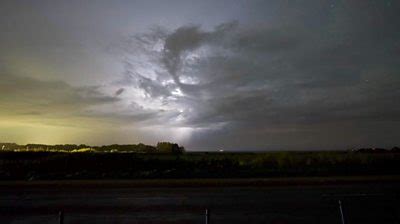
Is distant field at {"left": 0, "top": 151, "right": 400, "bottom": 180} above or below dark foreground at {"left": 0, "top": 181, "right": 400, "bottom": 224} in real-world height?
above

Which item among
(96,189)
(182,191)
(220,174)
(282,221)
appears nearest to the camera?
(282,221)

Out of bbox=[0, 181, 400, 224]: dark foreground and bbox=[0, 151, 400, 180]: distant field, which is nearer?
bbox=[0, 181, 400, 224]: dark foreground

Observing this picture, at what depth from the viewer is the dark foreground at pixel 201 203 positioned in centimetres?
1311

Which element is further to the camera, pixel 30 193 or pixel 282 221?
pixel 30 193

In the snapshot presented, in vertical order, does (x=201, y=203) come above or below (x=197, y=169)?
below

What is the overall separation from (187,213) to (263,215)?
2.64m

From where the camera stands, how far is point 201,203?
53.7ft

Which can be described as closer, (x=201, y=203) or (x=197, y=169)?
(x=201, y=203)

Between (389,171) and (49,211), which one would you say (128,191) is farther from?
(389,171)

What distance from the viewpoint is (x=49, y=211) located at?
1480 centimetres

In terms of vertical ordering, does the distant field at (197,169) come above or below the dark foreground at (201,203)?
above

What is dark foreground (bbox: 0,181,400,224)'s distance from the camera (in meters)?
13.1

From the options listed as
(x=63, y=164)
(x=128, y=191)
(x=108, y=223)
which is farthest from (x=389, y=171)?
(x=63, y=164)

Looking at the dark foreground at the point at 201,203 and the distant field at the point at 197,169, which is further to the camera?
the distant field at the point at 197,169
